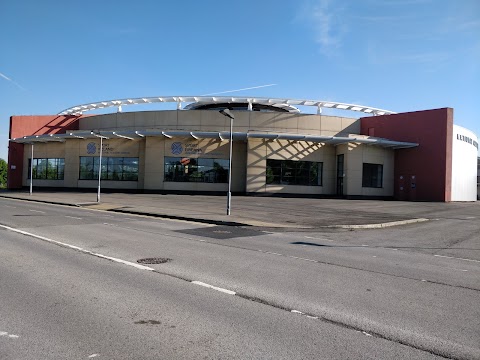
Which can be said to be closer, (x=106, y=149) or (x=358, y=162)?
(x=358, y=162)

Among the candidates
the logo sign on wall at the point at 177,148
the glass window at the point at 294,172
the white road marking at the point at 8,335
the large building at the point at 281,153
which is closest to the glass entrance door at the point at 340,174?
the large building at the point at 281,153

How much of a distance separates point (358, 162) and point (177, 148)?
18956 mm

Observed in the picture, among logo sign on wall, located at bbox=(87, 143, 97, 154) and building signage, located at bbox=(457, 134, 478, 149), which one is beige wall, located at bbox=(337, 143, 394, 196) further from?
logo sign on wall, located at bbox=(87, 143, 97, 154)

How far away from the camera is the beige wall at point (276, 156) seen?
40219mm

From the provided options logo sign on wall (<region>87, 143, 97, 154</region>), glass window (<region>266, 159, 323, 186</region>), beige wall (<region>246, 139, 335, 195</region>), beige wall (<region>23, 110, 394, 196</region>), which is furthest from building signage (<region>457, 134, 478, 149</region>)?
logo sign on wall (<region>87, 143, 97, 154</region>)

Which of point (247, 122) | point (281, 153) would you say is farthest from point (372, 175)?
point (247, 122)

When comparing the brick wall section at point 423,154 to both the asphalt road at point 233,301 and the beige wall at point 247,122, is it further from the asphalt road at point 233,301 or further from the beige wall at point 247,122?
the asphalt road at point 233,301

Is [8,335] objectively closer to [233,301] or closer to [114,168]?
[233,301]

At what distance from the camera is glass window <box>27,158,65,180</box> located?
4853 cm

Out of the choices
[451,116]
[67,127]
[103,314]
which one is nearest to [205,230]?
[103,314]

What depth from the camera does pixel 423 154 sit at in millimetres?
40094

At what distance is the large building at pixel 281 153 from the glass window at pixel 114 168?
0.11 meters

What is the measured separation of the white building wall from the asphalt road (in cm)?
3392

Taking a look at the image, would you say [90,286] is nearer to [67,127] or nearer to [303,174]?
[303,174]
